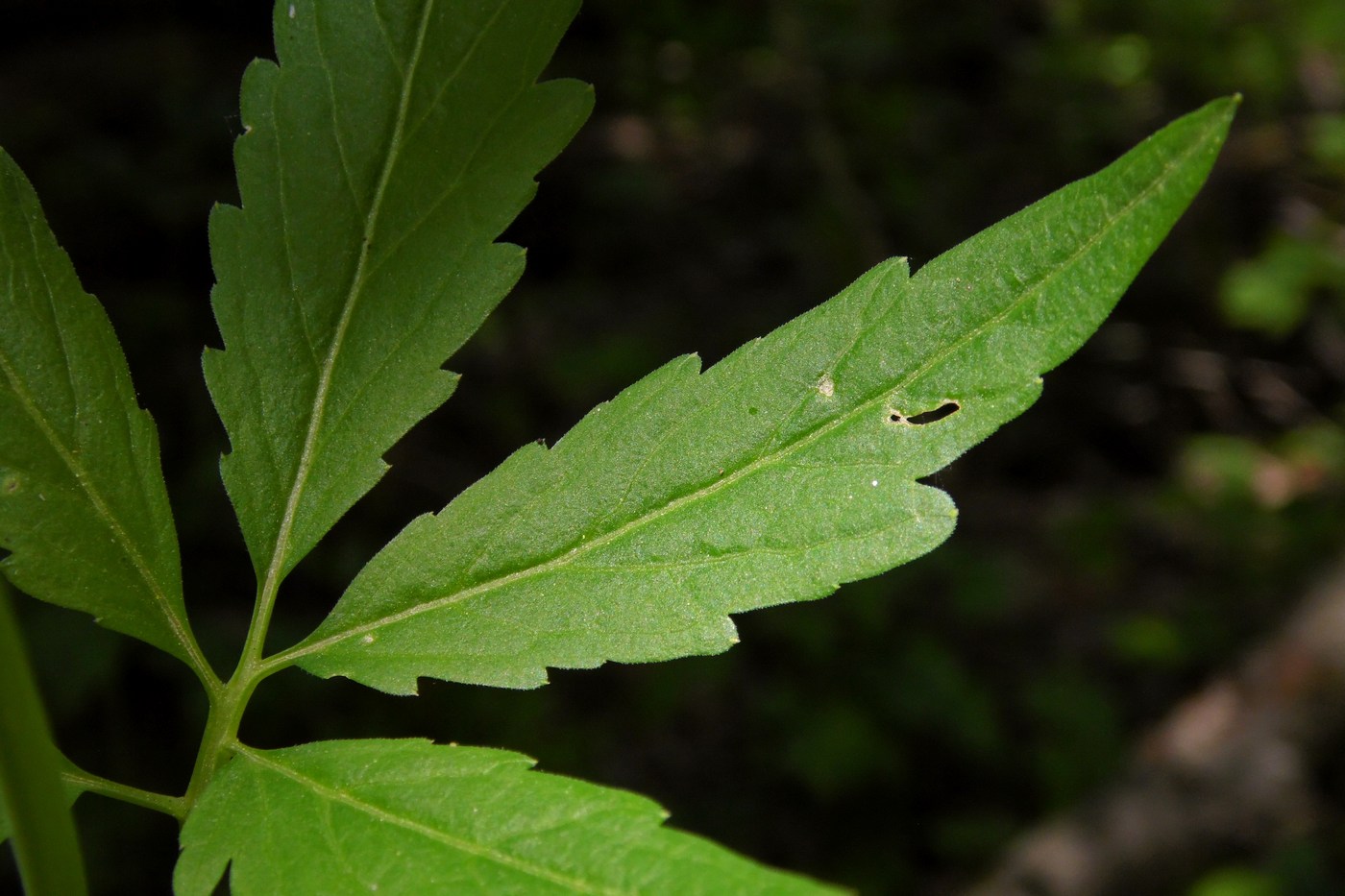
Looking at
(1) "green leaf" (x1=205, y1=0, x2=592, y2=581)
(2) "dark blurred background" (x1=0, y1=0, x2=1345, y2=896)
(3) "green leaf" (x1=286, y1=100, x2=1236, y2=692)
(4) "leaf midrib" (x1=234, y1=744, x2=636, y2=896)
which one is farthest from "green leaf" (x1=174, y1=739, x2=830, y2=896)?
(2) "dark blurred background" (x1=0, y1=0, x2=1345, y2=896)

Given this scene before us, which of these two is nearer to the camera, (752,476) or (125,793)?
(125,793)

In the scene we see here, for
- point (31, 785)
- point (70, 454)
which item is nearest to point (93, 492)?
point (70, 454)

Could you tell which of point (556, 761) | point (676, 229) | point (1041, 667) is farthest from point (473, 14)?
point (676, 229)

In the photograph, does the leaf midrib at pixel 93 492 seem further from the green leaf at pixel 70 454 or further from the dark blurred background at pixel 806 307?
the dark blurred background at pixel 806 307

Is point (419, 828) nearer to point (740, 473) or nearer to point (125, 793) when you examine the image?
point (125, 793)

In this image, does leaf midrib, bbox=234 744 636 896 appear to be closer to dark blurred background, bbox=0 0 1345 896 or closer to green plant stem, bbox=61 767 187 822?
green plant stem, bbox=61 767 187 822

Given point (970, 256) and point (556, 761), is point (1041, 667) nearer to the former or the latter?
point (556, 761)

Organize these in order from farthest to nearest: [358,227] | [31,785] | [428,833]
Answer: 1. [358,227]
2. [428,833]
3. [31,785]
